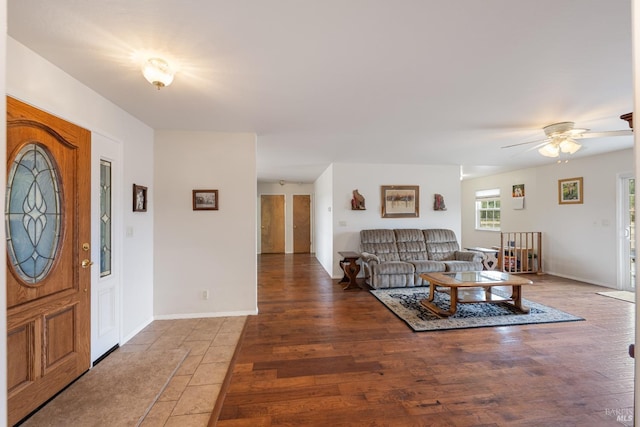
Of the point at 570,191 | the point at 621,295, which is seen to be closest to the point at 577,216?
the point at 570,191

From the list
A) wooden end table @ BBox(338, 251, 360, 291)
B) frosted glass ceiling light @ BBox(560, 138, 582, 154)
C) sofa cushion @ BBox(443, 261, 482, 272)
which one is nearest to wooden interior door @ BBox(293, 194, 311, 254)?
wooden end table @ BBox(338, 251, 360, 291)

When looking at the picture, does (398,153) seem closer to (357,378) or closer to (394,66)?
(394,66)

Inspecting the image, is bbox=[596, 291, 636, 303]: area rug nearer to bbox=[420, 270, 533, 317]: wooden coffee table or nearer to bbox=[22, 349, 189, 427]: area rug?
bbox=[420, 270, 533, 317]: wooden coffee table

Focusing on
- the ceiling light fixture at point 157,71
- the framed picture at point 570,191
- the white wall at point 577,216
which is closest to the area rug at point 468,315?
the white wall at point 577,216

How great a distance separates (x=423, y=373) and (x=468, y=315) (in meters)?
1.54

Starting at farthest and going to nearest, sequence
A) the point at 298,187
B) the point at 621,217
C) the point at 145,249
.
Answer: the point at 298,187, the point at 621,217, the point at 145,249

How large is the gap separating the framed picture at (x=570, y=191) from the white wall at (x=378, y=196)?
1.89 meters

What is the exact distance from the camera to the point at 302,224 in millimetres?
8836

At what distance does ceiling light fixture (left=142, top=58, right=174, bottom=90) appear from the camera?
5.73 feet

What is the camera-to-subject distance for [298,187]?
29.3 feet

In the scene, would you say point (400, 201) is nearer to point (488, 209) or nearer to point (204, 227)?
point (488, 209)

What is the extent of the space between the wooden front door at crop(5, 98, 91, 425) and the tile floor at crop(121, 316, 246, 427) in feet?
2.21

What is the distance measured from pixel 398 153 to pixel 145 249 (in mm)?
3991

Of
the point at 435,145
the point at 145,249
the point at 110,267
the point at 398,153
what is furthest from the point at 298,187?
the point at 110,267
